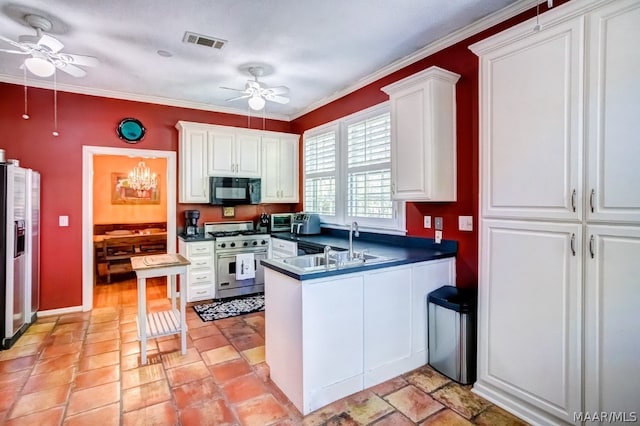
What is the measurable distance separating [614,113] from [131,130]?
187 inches

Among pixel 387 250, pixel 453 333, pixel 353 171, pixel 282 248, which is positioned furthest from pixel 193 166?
pixel 453 333

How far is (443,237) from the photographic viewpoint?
299 cm

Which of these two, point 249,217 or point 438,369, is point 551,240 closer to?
point 438,369

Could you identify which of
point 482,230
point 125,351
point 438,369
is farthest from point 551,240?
point 125,351

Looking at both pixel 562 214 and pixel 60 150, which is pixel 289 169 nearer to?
pixel 60 150

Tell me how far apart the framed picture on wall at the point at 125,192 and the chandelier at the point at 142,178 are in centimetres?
4

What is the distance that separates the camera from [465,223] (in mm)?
2793

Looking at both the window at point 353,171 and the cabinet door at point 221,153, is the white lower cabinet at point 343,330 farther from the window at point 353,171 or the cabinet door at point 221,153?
the cabinet door at point 221,153

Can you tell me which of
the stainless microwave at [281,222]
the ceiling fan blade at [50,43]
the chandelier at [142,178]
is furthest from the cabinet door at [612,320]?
the chandelier at [142,178]

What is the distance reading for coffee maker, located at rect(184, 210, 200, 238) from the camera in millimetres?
4555

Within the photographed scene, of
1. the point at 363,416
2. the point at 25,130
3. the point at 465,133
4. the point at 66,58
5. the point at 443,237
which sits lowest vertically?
the point at 363,416

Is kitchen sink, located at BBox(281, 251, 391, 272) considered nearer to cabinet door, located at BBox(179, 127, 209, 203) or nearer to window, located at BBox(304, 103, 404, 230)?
window, located at BBox(304, 103, 404, 230)

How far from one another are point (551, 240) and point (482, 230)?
1.38ft

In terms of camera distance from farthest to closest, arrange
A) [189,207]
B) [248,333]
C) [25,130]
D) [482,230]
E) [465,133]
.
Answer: [189,207], [25,130], [248,333], [465,133], [482,230]
